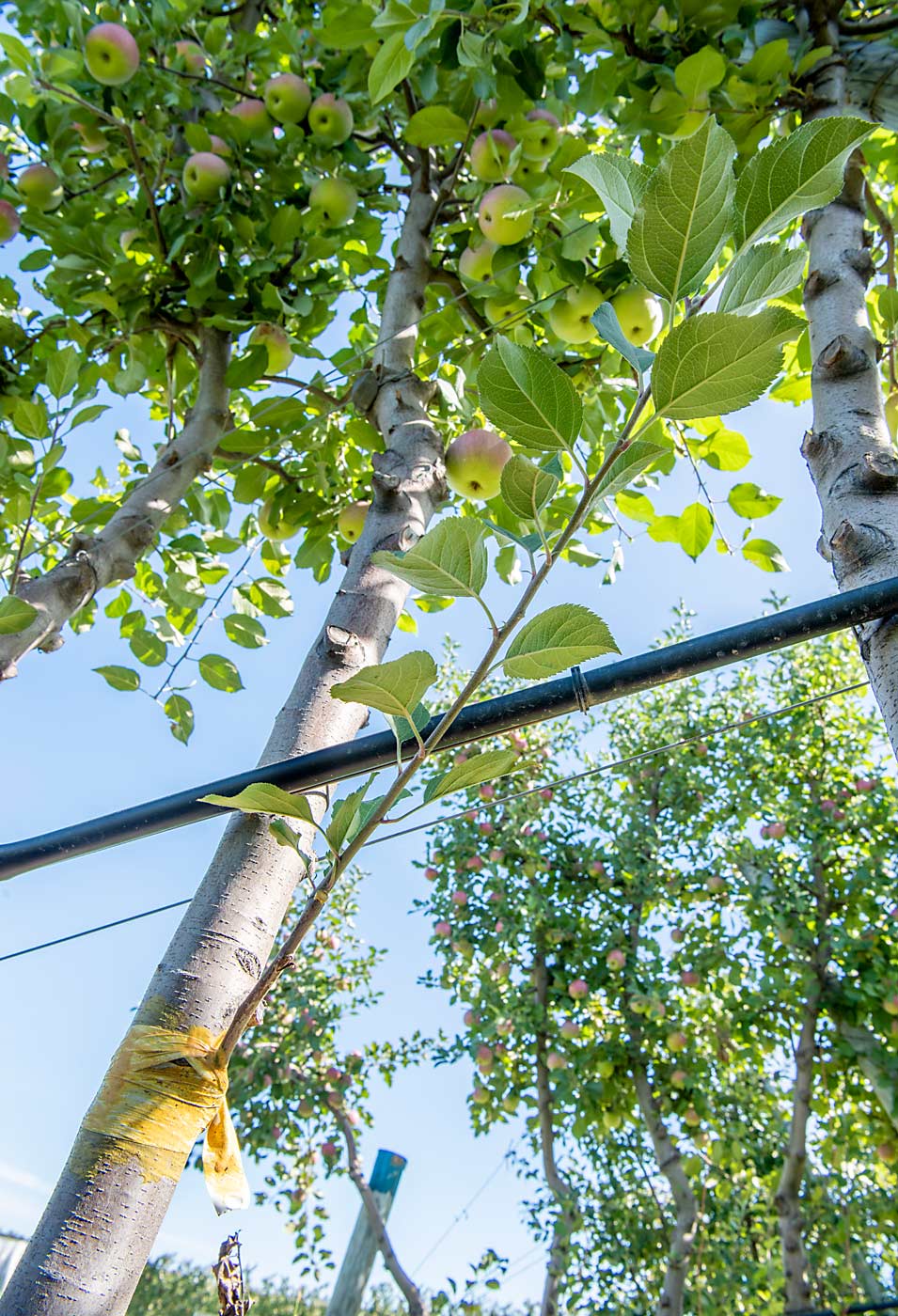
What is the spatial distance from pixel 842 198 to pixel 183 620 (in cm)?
124

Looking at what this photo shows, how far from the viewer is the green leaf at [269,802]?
0.40 m

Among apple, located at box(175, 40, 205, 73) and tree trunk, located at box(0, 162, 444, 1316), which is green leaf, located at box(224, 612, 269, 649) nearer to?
tree trunk, located at box(0, 162, 444, 1316)

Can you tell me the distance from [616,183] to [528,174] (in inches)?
36.4

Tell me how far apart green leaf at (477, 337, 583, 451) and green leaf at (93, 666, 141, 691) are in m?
0.97

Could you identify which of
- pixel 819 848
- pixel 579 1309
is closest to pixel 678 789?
pixel 819 848

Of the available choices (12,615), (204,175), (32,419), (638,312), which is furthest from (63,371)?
(638,312)

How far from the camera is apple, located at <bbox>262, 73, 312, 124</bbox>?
1241mm

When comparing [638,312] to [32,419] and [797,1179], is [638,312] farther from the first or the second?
[797,1179]

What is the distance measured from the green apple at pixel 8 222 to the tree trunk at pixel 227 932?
799 millimetres

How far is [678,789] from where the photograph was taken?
367 cm

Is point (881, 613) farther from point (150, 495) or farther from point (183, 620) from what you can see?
point (183, 620)

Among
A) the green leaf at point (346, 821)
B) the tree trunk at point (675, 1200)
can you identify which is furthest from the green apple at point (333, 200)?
the tree trunk at point (675, 1200)

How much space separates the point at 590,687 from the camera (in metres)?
0.48

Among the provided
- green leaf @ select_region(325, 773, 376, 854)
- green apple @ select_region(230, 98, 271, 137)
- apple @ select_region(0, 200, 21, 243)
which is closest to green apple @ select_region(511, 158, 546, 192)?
green apple @ select_region(230, 98, 271, 137)
